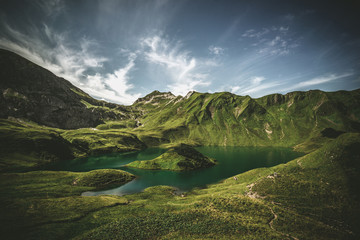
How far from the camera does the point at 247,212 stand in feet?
132

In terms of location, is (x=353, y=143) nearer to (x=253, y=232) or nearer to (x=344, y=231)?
(x=344, y=231)

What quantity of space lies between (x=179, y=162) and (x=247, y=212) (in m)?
87.8

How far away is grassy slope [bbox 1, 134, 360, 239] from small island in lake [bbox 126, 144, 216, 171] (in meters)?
66.5

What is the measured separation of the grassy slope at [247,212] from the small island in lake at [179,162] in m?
66.5

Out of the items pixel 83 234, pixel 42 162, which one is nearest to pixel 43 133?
pixel 42 162

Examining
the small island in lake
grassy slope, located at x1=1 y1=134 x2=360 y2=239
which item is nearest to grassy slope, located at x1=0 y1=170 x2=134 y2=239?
grassy slope, located at x1=1 y1=134 x2=360 y2=239

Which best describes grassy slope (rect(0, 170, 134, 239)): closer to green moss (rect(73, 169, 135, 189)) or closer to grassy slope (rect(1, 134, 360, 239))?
green moss (rect(73, 169, 135, 189))

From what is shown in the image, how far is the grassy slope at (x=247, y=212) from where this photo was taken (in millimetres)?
32625

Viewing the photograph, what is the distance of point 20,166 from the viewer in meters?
121

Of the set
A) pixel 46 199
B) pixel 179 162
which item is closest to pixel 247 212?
pixel 46 199

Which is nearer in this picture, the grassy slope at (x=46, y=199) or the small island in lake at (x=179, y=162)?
the grassy slope at (x=46, y=199)

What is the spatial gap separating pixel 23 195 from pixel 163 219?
58907 millimetres

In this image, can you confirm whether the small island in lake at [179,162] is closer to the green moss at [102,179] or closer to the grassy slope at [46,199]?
the green moss at [102,179]

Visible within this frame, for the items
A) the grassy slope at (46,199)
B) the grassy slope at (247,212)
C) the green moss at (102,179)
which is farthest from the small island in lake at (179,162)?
the grassy slope at (247,212)
